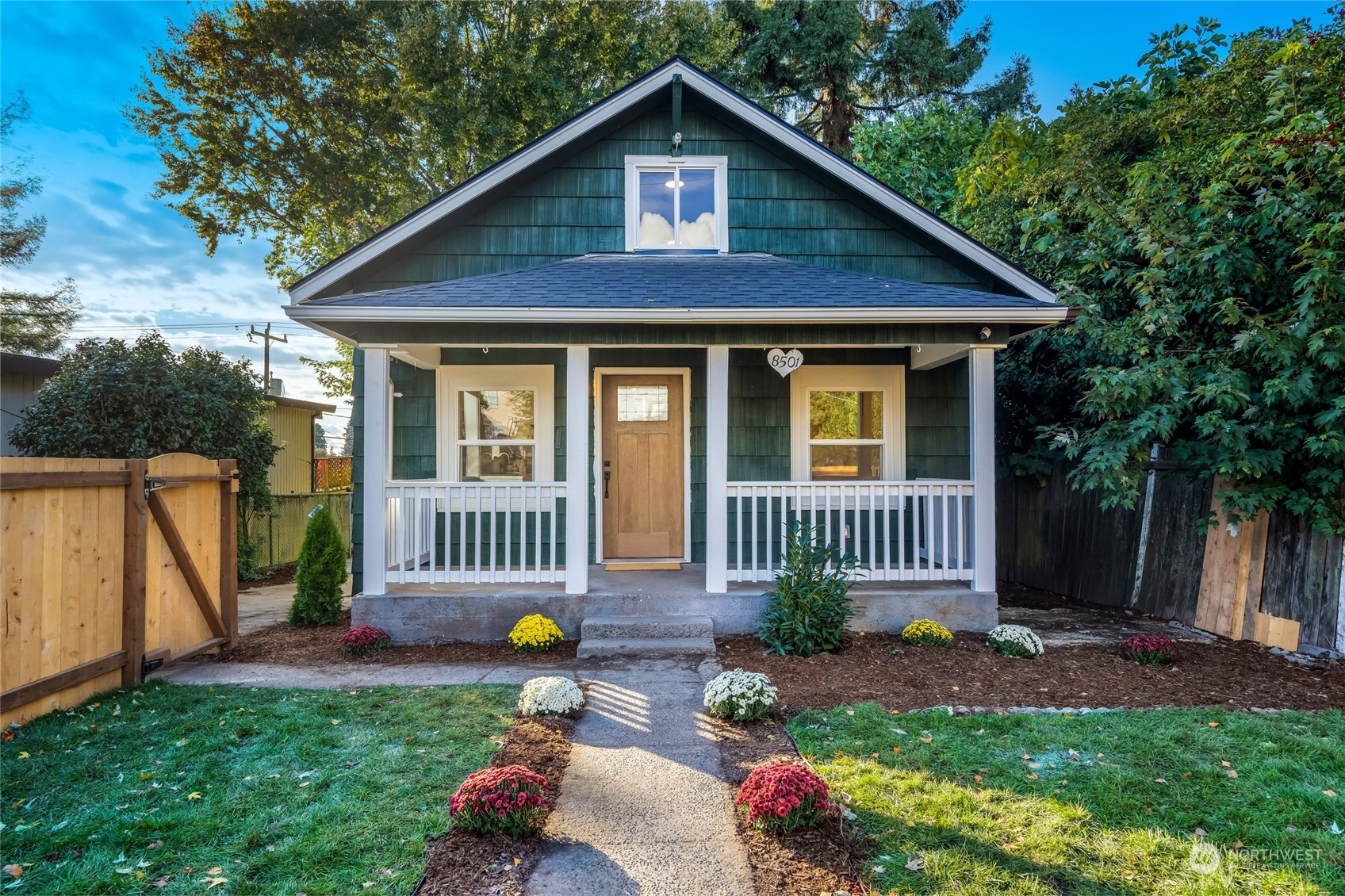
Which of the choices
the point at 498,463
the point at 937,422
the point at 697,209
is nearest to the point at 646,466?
the point at 498,463

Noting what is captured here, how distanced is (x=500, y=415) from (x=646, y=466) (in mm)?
1752

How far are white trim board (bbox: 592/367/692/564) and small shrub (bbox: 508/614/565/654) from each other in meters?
1.85

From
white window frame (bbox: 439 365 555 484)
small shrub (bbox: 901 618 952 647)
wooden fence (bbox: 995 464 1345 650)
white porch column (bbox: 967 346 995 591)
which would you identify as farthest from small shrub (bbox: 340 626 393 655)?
wooden fence (bbox: 995 464 1345 650)

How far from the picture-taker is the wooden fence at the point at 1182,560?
538 cm

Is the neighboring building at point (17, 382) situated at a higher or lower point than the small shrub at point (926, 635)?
higher

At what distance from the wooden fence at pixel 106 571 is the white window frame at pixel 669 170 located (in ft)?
15.3

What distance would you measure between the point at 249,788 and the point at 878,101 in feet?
63.3

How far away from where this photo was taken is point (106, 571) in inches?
171

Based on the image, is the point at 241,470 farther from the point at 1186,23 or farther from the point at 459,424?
the point at 1186,23

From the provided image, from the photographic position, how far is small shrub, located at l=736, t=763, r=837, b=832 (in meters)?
2.61

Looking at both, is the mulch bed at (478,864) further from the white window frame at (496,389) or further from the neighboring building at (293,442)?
the neighboring building at (293,442)

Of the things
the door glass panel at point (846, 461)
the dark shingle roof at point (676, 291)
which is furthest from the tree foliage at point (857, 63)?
the door glass panel at point (846, 461)

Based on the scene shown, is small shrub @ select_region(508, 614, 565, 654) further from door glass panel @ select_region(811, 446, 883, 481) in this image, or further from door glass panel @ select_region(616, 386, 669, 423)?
door glass panel @ select_region(811, 446, 883, 481)

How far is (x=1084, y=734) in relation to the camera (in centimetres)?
370
